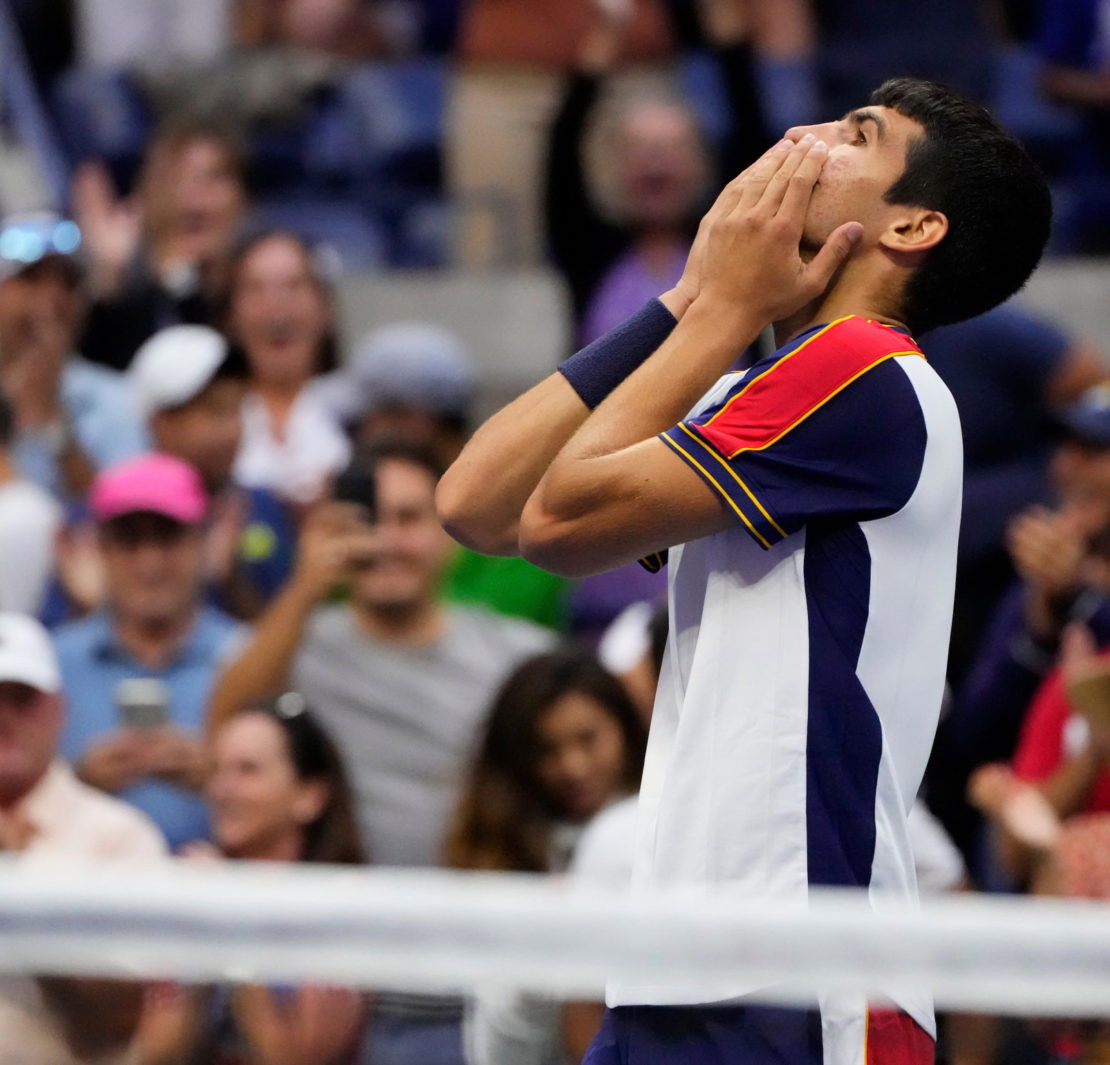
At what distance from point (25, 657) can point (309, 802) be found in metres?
0.75

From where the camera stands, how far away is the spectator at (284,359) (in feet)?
19.1

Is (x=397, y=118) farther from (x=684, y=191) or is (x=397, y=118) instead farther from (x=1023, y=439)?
(x=1023, y=439)

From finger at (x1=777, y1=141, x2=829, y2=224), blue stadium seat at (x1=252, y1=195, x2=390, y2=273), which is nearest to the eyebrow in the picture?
finger at (x1=777, y1=141, x2=829, y2=224)

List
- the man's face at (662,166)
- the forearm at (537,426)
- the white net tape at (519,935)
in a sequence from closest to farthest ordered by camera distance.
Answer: the white net tape at (519,935), the forearm at (537,426), the man's face at (662,166)

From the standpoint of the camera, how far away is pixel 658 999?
2.31 metres

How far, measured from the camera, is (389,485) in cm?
509

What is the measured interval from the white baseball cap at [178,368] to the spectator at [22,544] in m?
0.52

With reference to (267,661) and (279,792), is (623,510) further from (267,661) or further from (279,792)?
(267,661)

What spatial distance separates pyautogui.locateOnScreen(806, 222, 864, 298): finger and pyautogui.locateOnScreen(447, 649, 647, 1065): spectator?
6.93 feet

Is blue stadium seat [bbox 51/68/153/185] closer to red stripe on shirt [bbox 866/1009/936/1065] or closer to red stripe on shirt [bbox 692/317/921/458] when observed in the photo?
red stripe on shirt [bbox 692/317/921/458]

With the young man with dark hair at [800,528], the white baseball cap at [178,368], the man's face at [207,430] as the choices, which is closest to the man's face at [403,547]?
the man's face at [207,430]

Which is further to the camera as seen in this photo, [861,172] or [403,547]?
[403,547]

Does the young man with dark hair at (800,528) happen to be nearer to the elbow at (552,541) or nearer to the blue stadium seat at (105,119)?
the elbow at (552,541)

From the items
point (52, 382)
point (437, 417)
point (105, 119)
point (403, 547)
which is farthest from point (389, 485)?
point (105, 119)
